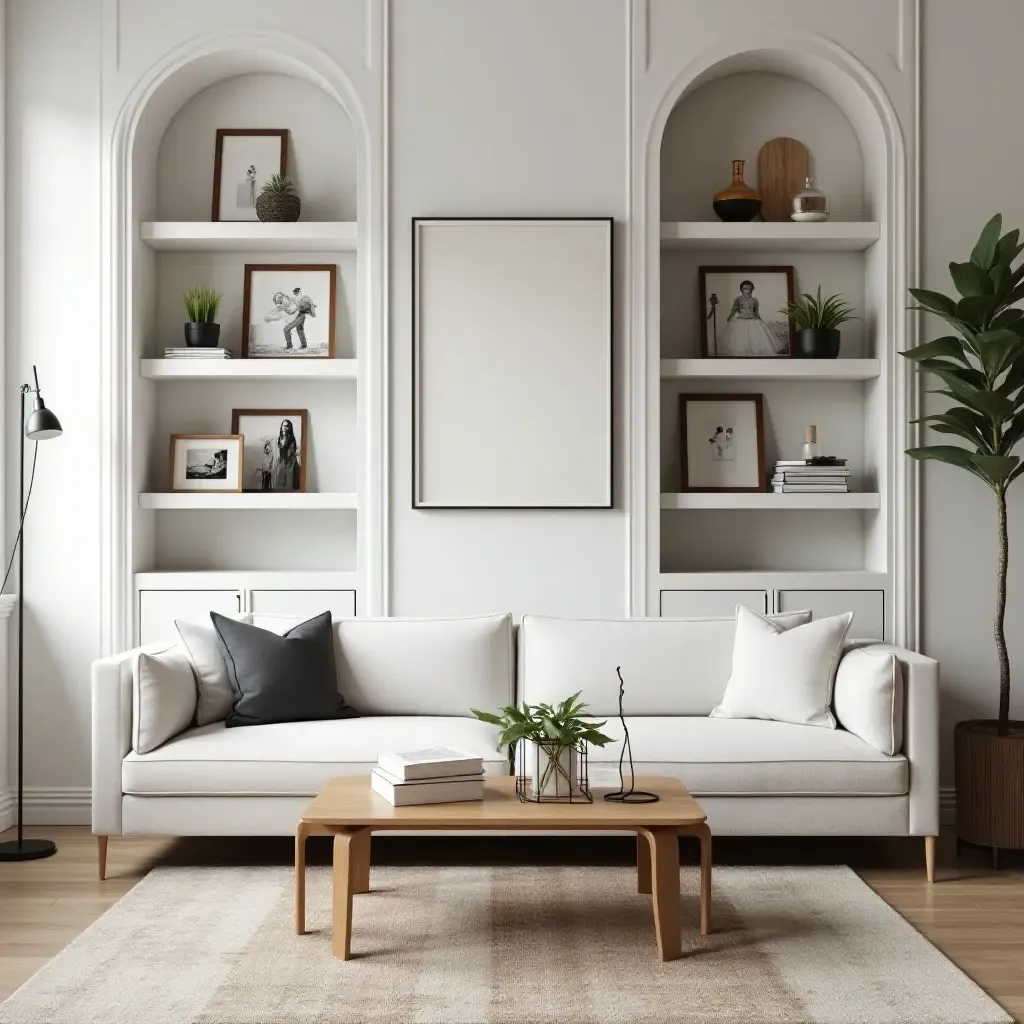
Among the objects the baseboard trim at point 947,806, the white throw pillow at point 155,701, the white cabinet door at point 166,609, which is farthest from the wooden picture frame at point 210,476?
the baseboard trim at point 947,806

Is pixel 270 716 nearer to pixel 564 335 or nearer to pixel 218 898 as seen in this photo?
pixel 218 898

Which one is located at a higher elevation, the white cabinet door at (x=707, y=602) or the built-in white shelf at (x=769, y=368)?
the built-in white shelf at (x=769, y=368)

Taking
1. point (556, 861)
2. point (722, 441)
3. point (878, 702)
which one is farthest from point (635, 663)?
point (722, 441)

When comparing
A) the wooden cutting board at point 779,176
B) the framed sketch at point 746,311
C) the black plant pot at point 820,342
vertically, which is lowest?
the black plant pot at point 820,342

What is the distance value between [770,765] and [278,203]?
277 cm

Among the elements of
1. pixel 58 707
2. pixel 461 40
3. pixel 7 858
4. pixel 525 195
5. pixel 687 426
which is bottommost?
pixel 7 858

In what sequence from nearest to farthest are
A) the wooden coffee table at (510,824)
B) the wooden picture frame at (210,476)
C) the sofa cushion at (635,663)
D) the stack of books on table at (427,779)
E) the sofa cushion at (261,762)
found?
the wooden coffee table at (510,824) < the stack of books on table at (427,779) < the sofa cushion at (261,762) < the sofa cushion at (635,663) < the wooden picture frame at (210,476)

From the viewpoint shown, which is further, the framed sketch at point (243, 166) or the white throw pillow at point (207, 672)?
the framed sketch at point (243, 166)

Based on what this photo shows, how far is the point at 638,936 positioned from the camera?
3.14 metres

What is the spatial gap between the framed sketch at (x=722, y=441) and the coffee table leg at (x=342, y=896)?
2.31 meters

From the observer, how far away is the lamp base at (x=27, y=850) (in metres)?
4.02

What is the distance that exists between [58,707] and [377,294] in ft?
6.52

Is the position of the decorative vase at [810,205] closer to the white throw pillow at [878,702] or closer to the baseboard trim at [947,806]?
the white throw pillow at [878,702]

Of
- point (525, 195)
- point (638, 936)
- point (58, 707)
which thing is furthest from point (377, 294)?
point (638, 936)
